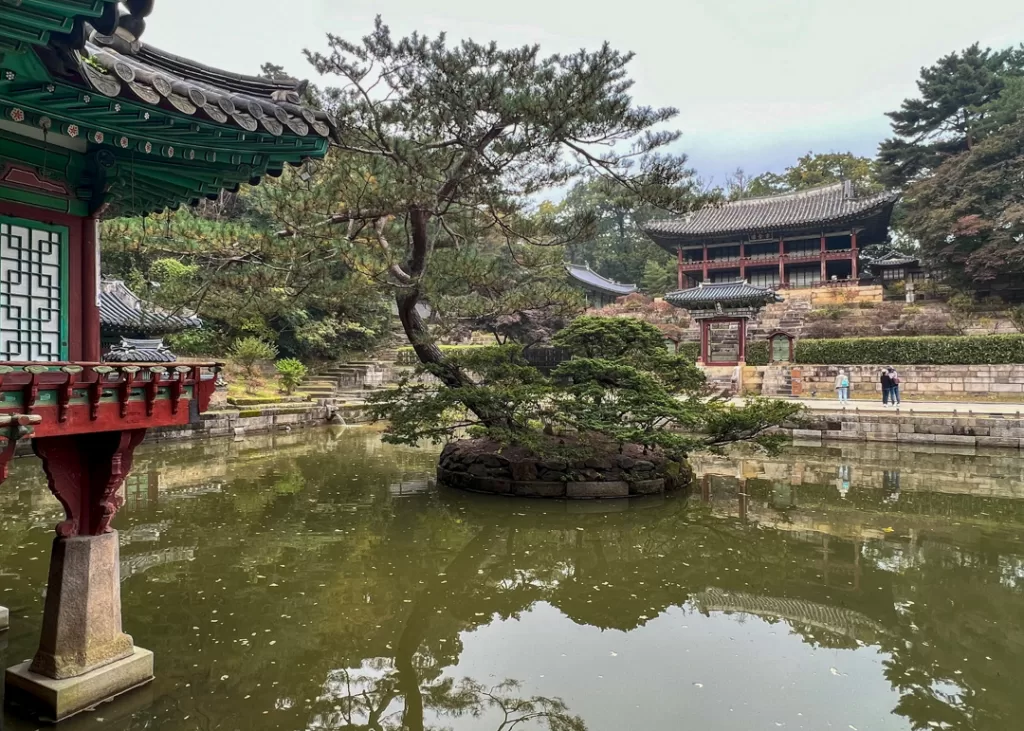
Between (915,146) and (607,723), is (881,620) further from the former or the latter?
Answer: (915,146)

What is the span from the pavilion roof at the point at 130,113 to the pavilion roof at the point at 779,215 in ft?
98.4

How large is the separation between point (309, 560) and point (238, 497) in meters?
3.65

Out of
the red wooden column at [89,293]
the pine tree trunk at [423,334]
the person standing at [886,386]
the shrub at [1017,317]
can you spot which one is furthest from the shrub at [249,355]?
the shrub at [1017,317]

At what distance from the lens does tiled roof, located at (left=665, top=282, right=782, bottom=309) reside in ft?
82.7

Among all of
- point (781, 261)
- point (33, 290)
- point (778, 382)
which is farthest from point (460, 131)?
point (781, 261)

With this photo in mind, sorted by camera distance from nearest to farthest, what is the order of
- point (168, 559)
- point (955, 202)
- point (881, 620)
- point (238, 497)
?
point (881, 620) < point (168, 559) < point (238, 497) < point (955, 202)

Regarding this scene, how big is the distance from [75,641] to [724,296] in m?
25.0

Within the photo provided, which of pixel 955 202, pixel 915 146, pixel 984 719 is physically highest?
pixel 915 146

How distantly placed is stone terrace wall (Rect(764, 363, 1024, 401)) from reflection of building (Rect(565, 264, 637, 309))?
18144mm

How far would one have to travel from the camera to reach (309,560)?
22.1 feet

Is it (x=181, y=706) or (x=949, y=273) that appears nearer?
(x=181, y=706)

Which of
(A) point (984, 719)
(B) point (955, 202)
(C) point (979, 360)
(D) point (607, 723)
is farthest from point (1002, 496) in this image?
(B) point (955, 202)

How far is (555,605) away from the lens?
5715mm

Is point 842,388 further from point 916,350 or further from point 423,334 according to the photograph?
point 423,334
